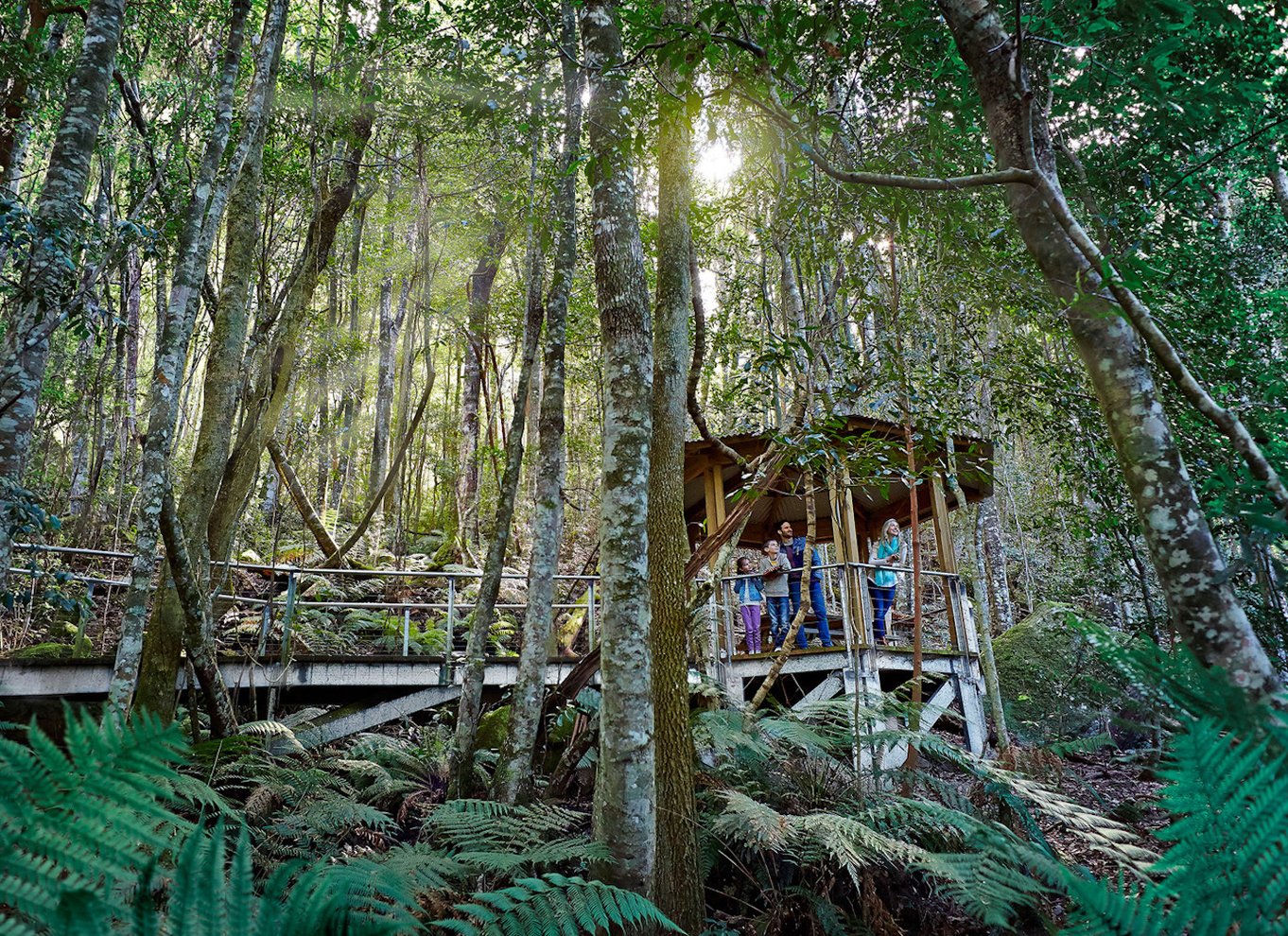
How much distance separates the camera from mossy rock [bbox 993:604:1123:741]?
429 inches

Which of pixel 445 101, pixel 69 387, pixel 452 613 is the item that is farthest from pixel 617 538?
pixel 69 387

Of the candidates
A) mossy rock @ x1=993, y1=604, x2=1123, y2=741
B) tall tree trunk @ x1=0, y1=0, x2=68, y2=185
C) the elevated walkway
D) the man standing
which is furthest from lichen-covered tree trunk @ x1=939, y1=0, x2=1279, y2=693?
tall tree trunk @ x1=0, y1=0, x2=68, y2=185

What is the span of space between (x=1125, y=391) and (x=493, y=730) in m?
6.67

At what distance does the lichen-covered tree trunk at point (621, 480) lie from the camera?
3.75 meters

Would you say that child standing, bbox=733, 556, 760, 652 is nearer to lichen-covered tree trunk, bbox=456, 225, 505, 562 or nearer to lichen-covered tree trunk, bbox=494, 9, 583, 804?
lichen-covered tree trunk, bbox=494, 9, 583, 804

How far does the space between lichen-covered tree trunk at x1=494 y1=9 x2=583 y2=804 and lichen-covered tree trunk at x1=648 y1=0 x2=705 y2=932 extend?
82 cm

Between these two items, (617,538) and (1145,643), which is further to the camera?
(617,538)

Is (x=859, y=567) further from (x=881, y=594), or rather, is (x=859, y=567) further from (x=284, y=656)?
(x=284, y=656)

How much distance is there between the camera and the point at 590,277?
42.8ft

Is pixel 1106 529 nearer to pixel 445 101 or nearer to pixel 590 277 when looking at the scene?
pixel 590 277

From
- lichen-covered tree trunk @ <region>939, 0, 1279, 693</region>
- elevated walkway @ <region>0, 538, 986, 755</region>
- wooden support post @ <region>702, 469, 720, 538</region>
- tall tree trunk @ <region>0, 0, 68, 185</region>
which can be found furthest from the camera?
wooden support post @ <region>702, 469, 720, 538</region>

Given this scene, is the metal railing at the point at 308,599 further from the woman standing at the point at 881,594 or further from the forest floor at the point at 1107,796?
the forest floor at the point at 1107,796

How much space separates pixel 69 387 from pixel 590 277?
32.6 ft

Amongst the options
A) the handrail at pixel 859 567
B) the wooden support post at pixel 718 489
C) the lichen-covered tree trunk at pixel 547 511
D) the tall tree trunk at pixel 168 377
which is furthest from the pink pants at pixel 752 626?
the tall tree trunk at pixel 168 377
